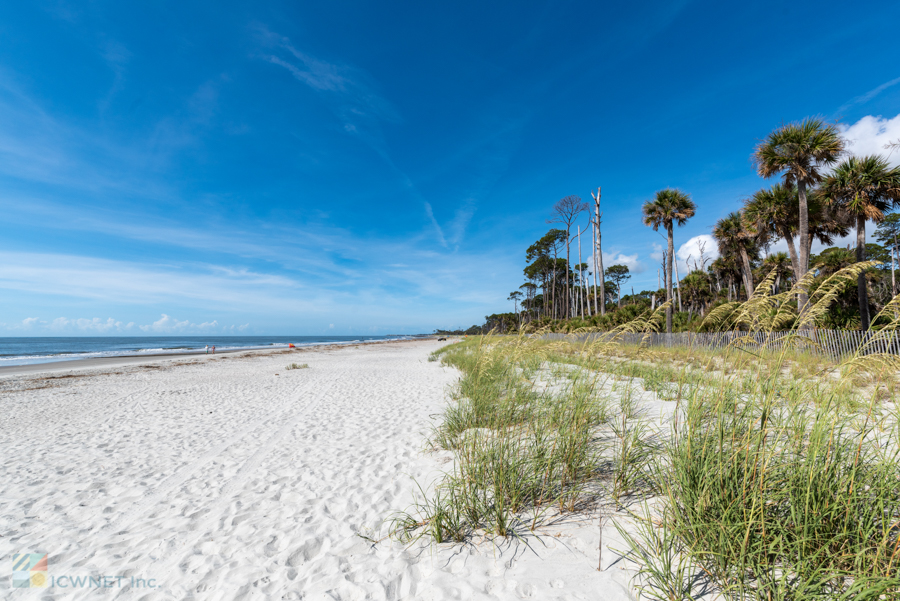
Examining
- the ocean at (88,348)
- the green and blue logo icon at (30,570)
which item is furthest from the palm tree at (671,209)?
the ocean at (88,348)

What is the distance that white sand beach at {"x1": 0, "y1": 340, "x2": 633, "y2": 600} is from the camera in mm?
2443

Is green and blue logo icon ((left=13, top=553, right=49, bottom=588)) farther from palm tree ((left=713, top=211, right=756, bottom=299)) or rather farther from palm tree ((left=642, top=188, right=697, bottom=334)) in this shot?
palm tree ((left=713, top=211, right=756, bottom=299))

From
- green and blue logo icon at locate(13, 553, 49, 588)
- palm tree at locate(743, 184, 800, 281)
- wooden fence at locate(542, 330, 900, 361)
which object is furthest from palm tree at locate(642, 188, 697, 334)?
green and blue logo icon at locate(13, 553, 49, 588)

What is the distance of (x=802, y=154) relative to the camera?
1585 cm

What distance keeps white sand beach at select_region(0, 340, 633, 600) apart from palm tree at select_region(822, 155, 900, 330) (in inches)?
810

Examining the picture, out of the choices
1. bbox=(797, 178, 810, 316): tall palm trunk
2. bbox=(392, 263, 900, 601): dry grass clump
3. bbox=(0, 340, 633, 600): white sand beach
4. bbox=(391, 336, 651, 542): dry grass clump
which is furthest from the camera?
bbox=(797, 178, 810, 316): tall palm trunk

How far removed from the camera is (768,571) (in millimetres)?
1921

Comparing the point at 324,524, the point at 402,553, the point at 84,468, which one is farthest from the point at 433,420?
the point at 84,468

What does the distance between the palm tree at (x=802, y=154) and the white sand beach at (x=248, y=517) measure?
65.6ft

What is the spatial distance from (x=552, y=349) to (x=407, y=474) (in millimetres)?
2446

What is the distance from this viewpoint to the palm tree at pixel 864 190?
48.5 feet

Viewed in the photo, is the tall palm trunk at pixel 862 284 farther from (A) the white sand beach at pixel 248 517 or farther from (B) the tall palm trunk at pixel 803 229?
(A) the white sand beach at pixel 248 517

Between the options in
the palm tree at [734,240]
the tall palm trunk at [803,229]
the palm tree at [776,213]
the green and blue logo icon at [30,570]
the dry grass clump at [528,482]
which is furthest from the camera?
the palm tree at [734,240]

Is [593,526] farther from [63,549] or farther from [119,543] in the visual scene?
[63,549]
